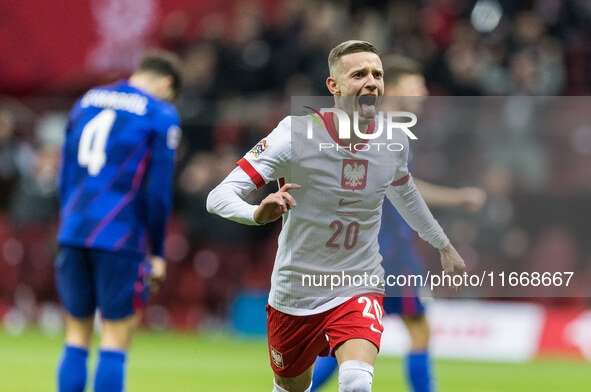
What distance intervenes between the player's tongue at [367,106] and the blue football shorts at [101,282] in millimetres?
1991

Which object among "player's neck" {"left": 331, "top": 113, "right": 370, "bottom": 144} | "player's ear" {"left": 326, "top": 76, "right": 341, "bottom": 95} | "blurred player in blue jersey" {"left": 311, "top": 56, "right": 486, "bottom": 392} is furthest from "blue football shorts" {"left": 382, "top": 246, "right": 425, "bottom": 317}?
"player's ear" {"left": 326, "top": 76, "right": 341, "bottom": 95}

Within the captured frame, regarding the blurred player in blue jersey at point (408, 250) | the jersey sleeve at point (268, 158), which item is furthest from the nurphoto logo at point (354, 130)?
the blurred player in blue jersey at point (408, 250)

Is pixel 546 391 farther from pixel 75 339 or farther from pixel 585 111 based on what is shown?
pixel 75 339

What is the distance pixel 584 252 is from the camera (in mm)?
11734

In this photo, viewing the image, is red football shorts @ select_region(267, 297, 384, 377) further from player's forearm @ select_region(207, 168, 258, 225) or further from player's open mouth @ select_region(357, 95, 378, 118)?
player's open mouth @ select_region(357, 95, 378, 118)

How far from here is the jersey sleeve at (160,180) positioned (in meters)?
5.99

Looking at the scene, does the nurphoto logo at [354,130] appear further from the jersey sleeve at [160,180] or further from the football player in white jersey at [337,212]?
the jersey sleeve at [160,180]

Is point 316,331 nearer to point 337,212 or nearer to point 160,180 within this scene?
point 337,212

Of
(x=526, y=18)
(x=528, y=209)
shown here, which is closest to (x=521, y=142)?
(x=528, y=209)

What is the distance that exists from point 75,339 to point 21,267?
29.6 ft

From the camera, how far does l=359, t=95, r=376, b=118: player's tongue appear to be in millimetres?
4578

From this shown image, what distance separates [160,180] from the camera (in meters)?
6.00

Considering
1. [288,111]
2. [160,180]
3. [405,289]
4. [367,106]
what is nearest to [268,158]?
[367,106]

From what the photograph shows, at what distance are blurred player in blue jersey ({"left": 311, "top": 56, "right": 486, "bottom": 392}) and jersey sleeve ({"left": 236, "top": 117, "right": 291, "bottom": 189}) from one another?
7.00 feet
